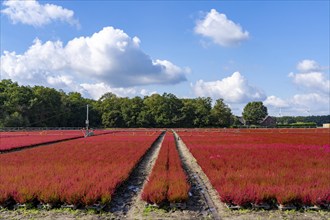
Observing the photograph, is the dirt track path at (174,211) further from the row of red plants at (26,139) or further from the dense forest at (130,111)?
the dense forest at (130,111)

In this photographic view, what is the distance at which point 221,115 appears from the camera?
364 ft

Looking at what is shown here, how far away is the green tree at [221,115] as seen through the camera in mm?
110750

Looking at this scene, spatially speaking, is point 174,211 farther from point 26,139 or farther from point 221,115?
point 221,115

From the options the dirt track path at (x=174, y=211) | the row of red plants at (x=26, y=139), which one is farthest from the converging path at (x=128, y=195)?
the row of red plants at (x=26, y=139)

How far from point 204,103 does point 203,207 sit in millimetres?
107212

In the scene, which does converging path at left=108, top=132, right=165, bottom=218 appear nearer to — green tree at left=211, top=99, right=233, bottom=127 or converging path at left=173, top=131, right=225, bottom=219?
converging path at left=173, top=131, right=225, bottom=219

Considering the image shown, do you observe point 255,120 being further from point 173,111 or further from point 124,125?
point 124,125

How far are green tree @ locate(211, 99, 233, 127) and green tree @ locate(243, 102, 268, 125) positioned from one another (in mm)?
28687

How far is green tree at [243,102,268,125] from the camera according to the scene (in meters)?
139

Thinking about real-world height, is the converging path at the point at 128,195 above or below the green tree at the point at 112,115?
below

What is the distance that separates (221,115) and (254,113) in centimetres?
3294

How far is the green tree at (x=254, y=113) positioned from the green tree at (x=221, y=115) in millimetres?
28687

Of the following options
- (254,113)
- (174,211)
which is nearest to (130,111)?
(254,113)

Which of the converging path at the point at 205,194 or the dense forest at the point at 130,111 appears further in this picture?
the dense forest at the point at 130,111
